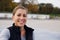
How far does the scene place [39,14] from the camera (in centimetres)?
175

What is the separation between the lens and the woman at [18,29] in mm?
461

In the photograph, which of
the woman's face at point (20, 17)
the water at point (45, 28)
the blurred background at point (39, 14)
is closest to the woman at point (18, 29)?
the woman's face at point (20, 17)

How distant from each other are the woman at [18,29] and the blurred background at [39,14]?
1.10m

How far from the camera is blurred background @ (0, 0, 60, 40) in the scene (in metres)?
1.64

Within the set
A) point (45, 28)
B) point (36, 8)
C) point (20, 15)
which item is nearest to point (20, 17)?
→ point (20, 15)

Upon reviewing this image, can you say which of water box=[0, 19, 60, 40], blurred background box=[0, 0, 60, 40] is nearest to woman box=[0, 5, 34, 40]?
blurred background box=[0, 0, 60, 40]

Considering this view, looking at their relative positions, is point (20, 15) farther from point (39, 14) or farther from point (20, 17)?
point (39, 14)

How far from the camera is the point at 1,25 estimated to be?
1762 millimetres

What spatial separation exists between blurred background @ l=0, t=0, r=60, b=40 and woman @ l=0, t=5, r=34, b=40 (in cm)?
110

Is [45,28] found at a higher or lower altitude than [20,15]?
lower

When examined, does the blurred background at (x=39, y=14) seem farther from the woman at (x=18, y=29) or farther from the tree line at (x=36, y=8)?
the woman at (x=18, y=29)

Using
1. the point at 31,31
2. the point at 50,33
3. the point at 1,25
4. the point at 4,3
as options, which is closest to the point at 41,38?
the point at 50,33

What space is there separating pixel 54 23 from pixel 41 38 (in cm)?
24

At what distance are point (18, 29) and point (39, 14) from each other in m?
1.29
